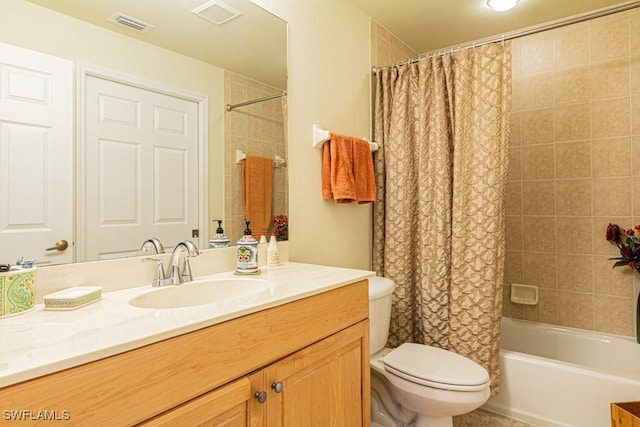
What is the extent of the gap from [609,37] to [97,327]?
3.01 meters

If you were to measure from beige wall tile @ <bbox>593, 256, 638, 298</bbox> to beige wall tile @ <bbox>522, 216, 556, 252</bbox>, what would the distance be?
0.26 metres

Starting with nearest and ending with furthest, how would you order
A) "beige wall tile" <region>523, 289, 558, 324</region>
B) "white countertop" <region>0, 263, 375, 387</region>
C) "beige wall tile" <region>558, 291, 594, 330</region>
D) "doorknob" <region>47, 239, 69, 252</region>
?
"white countertop" <region>0, 263, 375, 387</region> → "doorknob" <region>47, 239, 69, 252</region> → "beige wall tile" <region>558, 291, 594, 330</region> → "beige wall tile" <region>523, 289, 558, 324</region>

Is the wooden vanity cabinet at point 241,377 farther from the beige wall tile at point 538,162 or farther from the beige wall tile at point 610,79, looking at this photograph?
the beige wall tile at point 610,79

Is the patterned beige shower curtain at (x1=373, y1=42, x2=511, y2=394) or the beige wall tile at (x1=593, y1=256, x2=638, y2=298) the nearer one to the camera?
the patterned beige shower curtain at (x1=373, y1=42, x2=511, y2=394)

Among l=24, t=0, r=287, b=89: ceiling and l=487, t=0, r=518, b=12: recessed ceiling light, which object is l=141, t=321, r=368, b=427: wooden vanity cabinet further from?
l=487, t=0, r=518, b=12: recessed ceiling light

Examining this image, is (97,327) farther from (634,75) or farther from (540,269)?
(634,75)

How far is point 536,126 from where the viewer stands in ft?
8.13

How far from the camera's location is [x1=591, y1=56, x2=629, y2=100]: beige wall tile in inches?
86.7

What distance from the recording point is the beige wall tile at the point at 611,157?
2.19 m

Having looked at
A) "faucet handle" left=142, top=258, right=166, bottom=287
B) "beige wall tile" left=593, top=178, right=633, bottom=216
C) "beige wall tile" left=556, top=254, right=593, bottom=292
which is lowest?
"beige wall tile" left=556, top=254, right=593, bottom=292

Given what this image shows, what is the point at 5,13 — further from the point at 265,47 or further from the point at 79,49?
the point at 265,47

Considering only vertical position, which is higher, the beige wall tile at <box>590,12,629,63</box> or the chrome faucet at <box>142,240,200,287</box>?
the beige wall tile at <box>590,12,629,63</box>

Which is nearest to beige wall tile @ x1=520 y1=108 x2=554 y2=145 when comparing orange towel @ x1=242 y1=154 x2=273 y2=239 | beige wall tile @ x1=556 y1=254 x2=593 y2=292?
beige wall tile @ x1=556 y1=254 x2=593 y2=292

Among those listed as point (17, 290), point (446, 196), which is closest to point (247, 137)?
point (17, 290)
